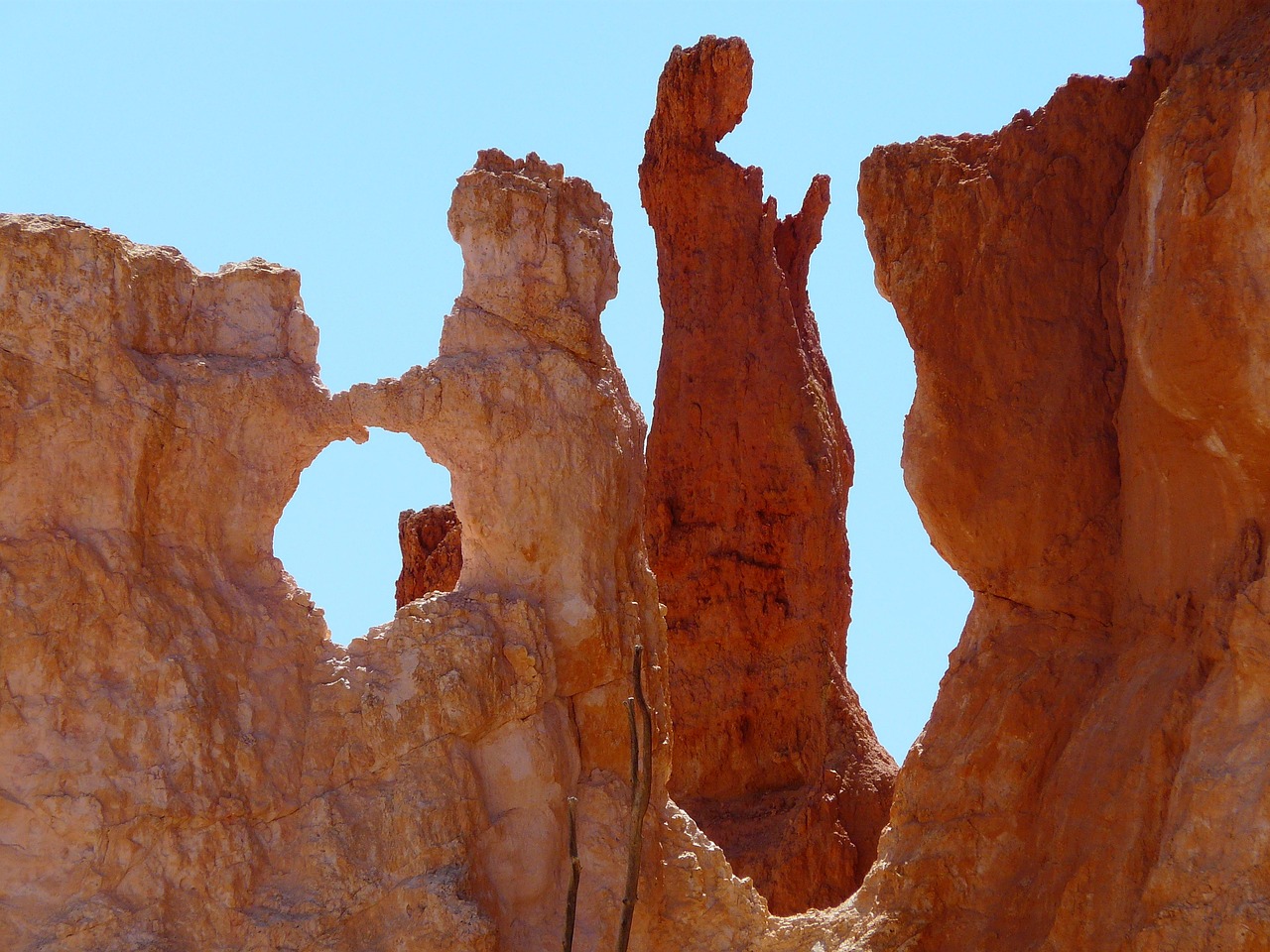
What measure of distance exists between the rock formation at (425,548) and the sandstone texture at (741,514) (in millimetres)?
2008

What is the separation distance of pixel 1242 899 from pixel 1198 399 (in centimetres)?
277

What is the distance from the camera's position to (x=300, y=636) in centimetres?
1048

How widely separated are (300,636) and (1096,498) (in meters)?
5.16

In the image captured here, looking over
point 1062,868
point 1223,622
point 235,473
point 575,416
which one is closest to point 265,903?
point 235,473

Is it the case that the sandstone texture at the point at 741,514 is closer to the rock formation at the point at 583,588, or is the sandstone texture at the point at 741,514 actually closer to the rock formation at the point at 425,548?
the rock formation at the point at 425,548

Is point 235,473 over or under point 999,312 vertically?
under

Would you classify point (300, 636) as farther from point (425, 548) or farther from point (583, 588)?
point (425, 548)

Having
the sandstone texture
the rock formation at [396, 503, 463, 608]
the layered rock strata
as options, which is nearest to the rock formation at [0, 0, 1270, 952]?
the layered rock strata

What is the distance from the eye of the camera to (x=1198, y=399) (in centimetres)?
1088

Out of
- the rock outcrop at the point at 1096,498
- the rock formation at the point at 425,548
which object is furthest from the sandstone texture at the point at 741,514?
the rock outcrop at the point at 1096,498

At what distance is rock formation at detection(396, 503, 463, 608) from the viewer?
18.6 m

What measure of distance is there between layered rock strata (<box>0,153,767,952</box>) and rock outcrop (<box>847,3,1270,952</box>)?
1.78 m

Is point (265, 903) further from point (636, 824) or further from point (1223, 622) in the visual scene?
point (1223, 622)

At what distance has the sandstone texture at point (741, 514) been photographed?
59.9 feet
